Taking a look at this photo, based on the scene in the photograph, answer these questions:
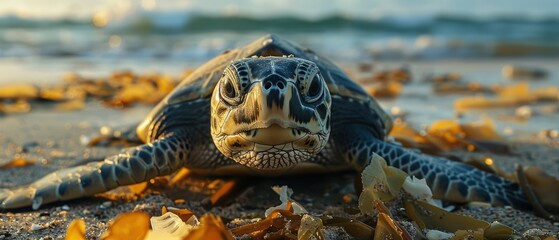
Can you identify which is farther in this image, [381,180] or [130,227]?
[381,180]

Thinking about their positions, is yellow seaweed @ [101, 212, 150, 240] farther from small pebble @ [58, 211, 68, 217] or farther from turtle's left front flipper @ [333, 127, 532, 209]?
turtle's left front flipper @ [333, 127, 532, 209]

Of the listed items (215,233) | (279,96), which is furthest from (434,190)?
(215,233)

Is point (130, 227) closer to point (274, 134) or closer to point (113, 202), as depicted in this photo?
point (274, 134)

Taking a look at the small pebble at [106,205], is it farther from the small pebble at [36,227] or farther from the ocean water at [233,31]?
the ocean water at [233,31]

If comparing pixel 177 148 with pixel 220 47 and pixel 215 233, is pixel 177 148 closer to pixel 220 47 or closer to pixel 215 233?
pixel 215 233

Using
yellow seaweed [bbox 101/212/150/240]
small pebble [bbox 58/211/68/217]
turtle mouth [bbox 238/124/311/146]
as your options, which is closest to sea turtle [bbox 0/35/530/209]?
turtle mouth [bbox 238/124/311/146]

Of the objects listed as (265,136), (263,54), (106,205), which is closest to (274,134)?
(265,136)

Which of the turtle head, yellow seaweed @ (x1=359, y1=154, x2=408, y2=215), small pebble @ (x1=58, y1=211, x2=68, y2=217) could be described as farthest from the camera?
small pebble @ (x1=58, y1=211, x2=68, y2=217)
